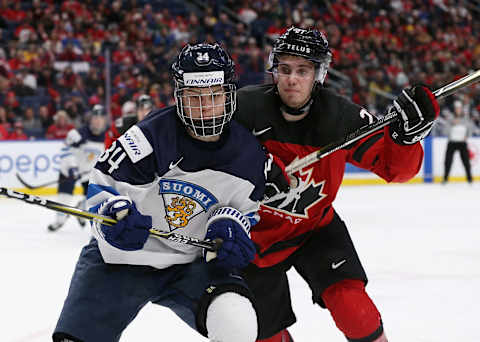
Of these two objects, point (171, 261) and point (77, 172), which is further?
point (77, 172)

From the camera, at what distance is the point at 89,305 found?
1892 mm

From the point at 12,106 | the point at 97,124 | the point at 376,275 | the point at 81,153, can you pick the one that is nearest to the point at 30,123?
the point at 12,106

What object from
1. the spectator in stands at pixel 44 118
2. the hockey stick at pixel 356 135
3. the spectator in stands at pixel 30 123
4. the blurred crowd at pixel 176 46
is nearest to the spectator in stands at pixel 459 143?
the blurred crowd at pixel 176 46

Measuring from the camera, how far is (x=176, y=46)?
1016 cm

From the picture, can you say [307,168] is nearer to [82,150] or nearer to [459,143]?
[82,150]

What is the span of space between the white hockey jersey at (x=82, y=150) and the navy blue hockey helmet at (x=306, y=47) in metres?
4.15

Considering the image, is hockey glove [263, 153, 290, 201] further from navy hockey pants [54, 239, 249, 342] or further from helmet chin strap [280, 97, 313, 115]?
navy hockey pants [54, 239, 249, 342]

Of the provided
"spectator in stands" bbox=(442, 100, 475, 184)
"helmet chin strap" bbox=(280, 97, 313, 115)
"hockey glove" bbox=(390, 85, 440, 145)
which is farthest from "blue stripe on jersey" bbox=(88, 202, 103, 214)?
"spectator in stands" bbox=(442, 100, 475, 184)

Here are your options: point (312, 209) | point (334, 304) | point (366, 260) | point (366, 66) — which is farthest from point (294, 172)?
point (366, 66)

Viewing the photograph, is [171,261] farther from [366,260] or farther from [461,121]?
[461,121]

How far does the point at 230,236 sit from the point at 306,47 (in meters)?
0.78

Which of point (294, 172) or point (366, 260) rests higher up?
point (294, 172)

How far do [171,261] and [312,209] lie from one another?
0.64 m

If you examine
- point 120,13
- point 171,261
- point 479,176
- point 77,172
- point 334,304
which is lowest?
point 479,176
